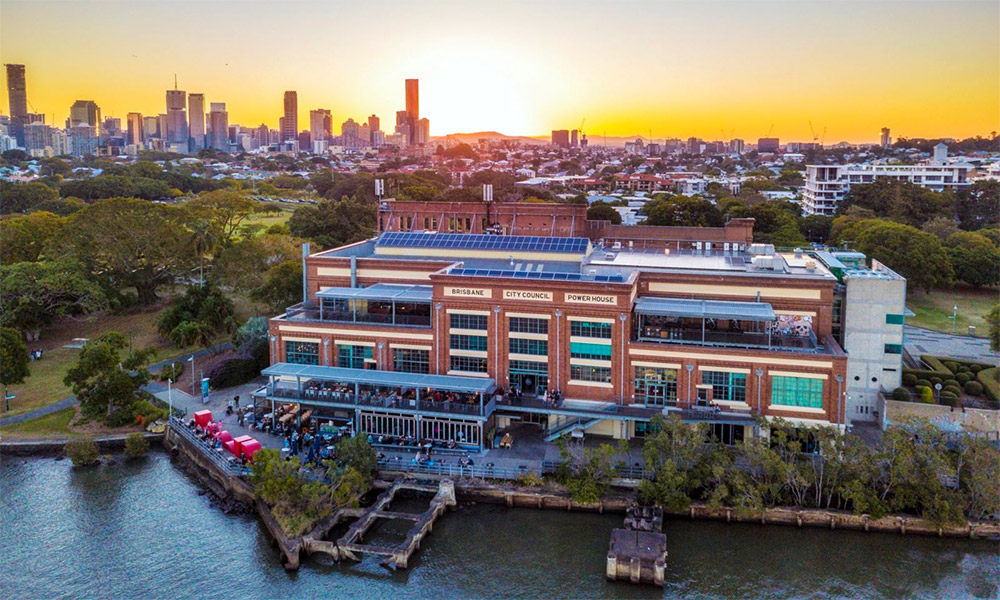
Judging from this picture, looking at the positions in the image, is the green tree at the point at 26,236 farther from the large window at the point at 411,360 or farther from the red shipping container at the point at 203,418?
the large window at the point at 411,360

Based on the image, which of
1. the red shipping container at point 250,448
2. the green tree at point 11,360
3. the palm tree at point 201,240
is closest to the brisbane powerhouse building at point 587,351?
the red shipping container at point 250,448

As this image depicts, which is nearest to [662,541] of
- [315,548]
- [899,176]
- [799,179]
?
[315,548]

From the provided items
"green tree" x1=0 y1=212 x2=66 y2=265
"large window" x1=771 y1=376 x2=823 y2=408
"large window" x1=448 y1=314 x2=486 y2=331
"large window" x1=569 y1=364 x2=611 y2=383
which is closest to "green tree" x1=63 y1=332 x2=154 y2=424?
"large window" x1=448 y1=314 x2=486 y2=331

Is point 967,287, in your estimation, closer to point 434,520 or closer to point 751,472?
point 751,472

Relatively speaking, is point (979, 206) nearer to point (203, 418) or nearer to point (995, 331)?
point (995, 331)

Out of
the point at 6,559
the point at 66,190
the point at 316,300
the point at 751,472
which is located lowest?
the point at 6,559

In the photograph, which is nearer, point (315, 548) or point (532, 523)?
point (315, 548)

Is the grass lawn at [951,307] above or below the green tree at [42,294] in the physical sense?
below
